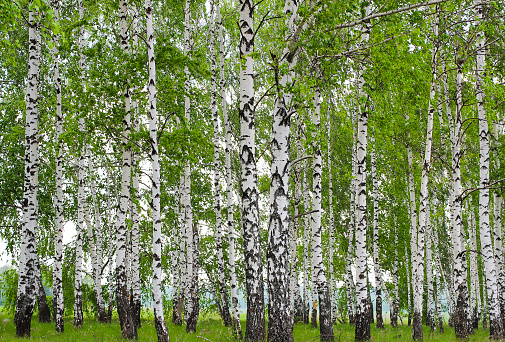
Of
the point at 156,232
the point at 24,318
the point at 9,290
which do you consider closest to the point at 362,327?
the point at 156,232

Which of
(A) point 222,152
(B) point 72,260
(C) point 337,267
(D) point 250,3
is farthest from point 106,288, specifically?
(D) point 250,3

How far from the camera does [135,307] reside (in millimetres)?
14125

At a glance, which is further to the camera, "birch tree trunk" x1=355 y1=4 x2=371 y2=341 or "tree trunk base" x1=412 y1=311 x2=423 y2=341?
"tree trunk base" x1=412 y1=311 x2=423 y2=341

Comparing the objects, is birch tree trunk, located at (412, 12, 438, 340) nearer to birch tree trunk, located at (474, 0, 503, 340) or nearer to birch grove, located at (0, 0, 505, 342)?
birch grove, located at (0, 0, 505, 342)

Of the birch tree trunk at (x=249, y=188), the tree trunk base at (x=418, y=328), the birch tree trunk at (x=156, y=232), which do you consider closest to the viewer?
the birch tree trunk at (x=249, y=188)

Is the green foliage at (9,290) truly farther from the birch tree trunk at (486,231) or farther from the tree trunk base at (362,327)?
the birch tree trunk at (486,231)

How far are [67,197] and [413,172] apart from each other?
18.9m

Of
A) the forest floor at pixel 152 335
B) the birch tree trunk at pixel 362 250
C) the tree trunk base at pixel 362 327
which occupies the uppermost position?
the birch tree trunk at pixel 362 250

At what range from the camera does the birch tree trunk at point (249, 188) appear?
8.32 meters

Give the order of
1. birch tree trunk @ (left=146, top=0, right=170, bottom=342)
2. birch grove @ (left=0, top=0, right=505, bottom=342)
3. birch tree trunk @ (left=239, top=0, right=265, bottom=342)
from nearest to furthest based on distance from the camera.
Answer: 1. birch grove @ (left=0, top=0, right=505, bottom=342)
2. birch tree trunk @ (left=239, top=0, right=265, bottom=342)
3. birch tree trunk @ (left=146, top=0, right=170, bottom=342)

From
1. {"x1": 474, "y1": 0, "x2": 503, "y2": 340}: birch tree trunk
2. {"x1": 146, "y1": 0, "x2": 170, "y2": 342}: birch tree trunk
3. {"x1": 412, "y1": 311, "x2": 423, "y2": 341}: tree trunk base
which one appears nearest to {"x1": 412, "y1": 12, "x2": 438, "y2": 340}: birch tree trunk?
{"x1": 412, "y1": 311, "x2": 423, "y2": 341}: tree trunk base

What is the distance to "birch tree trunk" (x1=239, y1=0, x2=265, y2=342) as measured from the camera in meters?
8.32

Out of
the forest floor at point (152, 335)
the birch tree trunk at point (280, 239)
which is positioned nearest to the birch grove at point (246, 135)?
Answer: the birch tree trunk at point (280, 239)

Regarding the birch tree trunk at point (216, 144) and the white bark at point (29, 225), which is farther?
the birch tree trunk at point (216, 144)
